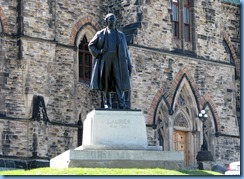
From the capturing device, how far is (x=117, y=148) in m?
20.6

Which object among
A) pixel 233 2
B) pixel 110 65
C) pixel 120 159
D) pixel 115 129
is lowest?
pixel 120 159

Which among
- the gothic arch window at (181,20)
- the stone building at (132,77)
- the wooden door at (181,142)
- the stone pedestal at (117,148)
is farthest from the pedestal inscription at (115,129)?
the gothic arch window at (181,20)

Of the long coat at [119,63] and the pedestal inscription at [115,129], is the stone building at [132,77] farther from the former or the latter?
the pedestal inscription at [115,129]

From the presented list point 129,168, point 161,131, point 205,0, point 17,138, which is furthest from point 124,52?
point 205,0

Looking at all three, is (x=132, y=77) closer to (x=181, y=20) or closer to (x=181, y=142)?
(x=181, y=142)

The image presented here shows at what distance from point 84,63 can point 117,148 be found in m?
14.3

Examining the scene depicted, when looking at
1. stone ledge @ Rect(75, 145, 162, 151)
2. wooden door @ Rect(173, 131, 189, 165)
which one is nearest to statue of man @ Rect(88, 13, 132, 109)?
stone ledge @ Rect(75, 145, 162, 151)

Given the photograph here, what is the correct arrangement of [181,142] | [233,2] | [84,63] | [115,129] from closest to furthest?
[115,129] < [84,63] < [181,142] < [233,2]

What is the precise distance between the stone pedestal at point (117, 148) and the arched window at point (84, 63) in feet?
42.7

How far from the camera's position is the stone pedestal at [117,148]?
20.0 meters

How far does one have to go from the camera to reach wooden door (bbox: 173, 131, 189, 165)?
35062 millimetres

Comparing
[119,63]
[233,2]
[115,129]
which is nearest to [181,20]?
[233,2]

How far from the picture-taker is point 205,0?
121ft

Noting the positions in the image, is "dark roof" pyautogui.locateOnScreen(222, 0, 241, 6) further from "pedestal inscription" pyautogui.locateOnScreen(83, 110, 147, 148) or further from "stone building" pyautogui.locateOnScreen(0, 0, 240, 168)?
"pedestal inscription" pyautogui.locateOnScreen(83, 110, 147, 148)
